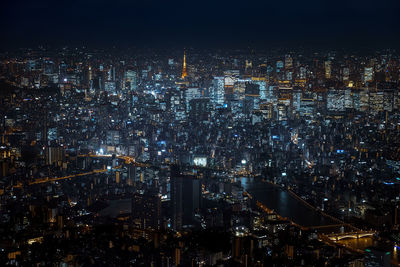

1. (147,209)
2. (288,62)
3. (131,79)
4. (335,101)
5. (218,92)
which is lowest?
(147,209)

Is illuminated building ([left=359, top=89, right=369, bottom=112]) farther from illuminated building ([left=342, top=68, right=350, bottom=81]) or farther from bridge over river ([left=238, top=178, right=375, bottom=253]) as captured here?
bridge over river ([left=238, top=178, right=375, bottom=253])

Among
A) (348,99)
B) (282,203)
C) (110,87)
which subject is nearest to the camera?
(282,203)

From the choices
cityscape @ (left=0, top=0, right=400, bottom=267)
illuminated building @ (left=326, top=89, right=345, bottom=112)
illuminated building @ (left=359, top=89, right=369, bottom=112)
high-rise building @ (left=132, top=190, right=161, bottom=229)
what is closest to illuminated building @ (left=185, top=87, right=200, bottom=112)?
cityscape @ (left=0, top=0, right=400, bottom=267)

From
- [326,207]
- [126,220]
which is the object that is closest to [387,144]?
[326,207]

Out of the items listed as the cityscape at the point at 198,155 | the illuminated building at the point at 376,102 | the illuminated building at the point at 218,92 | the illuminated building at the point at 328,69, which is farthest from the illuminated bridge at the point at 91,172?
the illuminated building at the point at 376,102

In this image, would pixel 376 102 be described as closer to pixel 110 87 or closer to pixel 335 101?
pixel 335 101

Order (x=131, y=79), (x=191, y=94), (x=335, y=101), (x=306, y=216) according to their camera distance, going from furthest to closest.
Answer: (x=191, y=94), (x=131, y=79), (x=335, y=101), (x=306, y=216)

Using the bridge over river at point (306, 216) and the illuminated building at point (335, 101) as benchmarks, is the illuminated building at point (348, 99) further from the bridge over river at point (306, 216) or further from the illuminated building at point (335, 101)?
the bridge over river at point (306, 216)

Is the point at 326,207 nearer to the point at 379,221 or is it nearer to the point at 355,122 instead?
the point at 379,221

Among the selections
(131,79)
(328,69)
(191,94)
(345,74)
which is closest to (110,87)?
(131,79)

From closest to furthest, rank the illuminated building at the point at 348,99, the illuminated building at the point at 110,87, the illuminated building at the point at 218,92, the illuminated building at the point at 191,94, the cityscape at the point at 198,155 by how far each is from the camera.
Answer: the cityscape at the point at 198,155, the illuminated building at the point at 348,99, the illuminated building at the point at 110,87, the illuminated building at the point at 191,94, the illuminated building at the point at 218,92

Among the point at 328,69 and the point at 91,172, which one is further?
the point at 328,69
